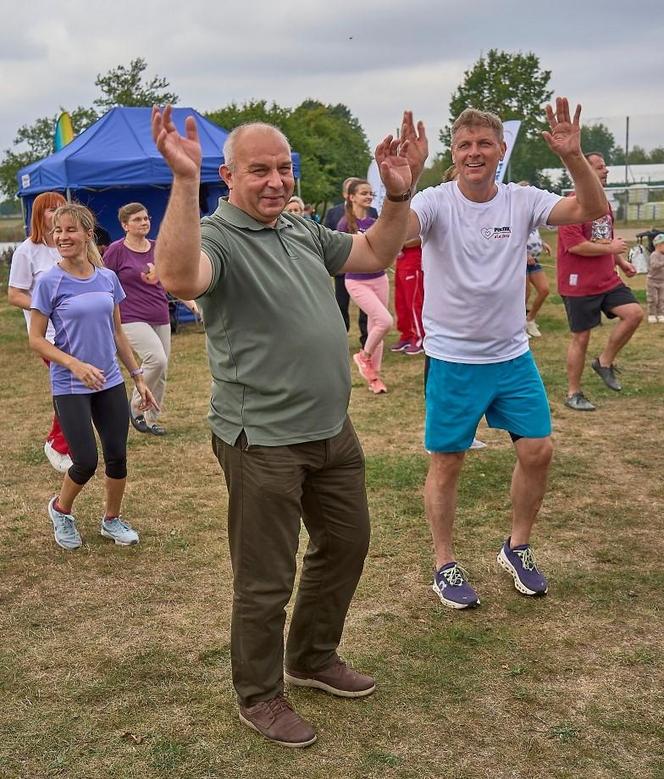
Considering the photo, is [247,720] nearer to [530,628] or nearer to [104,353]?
[530,628]

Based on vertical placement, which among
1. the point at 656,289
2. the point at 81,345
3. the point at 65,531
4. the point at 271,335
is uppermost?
the point at 271,335

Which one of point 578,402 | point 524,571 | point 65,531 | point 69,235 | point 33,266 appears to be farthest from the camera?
point 578,402

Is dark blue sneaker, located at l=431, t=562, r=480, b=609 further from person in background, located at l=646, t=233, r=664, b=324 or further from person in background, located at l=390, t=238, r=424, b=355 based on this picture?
person in background, located at l=646, t=233, r=664, b=324

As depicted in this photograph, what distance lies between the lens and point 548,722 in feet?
10.6

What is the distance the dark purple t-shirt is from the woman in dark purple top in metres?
2.29

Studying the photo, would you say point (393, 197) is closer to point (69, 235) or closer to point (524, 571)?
point (524, 571)

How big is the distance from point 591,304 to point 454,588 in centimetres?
417

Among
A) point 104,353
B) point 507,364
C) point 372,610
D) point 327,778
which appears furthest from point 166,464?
point 327,778

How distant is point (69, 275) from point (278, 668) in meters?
2.60

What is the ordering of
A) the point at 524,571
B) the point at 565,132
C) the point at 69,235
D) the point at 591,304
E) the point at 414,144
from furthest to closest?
1. the point at 591,304
2. the point at 69,235
3. the point at 524,571
4. the point at 565,132
5. the point at 414,144

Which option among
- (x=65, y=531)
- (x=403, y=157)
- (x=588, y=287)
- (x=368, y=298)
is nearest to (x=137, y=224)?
(x=368, y=298)

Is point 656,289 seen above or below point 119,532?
above

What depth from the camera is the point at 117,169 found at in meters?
13.7

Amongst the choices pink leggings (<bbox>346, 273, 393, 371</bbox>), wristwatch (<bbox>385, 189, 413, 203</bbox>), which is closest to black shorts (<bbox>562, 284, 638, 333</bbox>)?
pink leggings (<bbox>346, 273, 393, 371</bbox>)
